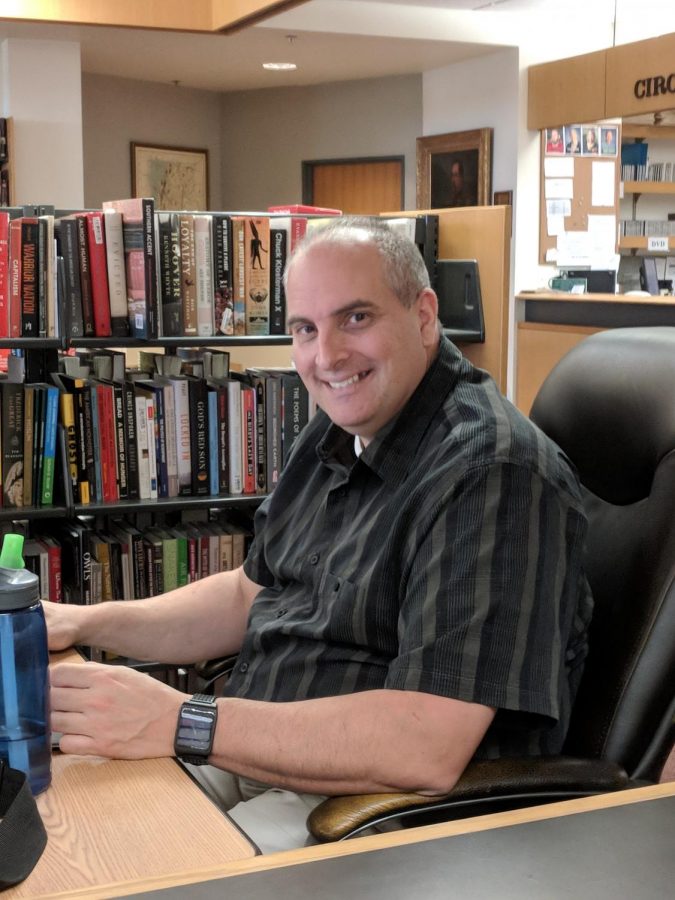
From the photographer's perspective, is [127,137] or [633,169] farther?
[127,137]

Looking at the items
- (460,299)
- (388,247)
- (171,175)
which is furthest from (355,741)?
(171,175)

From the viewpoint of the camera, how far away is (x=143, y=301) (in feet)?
8.51

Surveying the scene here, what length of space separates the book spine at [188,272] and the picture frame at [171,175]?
6239 mm

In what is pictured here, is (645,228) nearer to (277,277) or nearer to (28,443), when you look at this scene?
(277,277)

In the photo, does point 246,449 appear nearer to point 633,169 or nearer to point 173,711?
point 173,711

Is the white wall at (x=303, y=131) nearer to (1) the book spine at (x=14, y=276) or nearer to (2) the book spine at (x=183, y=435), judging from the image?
(2) the book spine at (x=183, y=435)

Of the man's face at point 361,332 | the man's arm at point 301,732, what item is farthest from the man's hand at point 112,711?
the man's face at point 361,332

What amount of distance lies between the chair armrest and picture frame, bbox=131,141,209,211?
7.96 m

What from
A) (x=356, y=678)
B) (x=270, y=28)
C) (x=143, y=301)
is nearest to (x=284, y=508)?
(x=356, y=678)

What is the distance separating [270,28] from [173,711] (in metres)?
6.06

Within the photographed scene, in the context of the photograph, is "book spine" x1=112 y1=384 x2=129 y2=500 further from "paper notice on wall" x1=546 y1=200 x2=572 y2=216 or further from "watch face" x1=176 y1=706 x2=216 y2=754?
"paper notice on wall" x1=546 y1=200 x2=572 y2=216

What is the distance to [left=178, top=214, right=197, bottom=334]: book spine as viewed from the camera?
269 cm

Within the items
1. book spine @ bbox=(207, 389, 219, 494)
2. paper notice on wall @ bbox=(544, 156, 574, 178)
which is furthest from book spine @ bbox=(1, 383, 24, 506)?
paper notice on wall @ bbox=(544, 156, 574, 178)

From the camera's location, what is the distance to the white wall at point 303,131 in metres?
8.30
